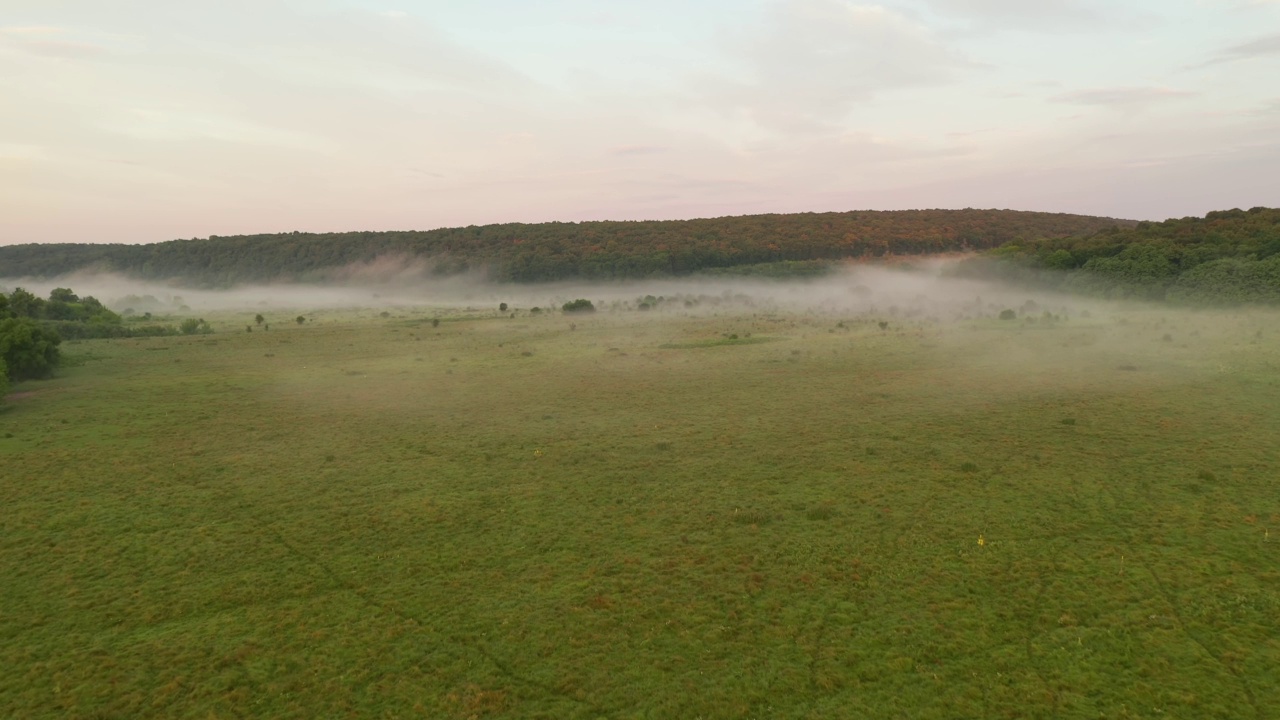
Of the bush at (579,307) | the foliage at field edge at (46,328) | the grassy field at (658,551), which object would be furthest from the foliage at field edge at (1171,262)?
the foliage at field edge at (46,328)

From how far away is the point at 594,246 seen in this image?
112m

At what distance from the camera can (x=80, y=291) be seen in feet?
415

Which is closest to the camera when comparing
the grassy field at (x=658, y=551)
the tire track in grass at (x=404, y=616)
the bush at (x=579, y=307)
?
the tire track in grass at (x=404, y=616)

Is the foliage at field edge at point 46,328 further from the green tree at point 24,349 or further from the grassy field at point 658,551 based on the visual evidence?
the grassy field at point 658,551

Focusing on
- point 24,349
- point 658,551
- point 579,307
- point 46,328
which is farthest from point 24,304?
point 658,551

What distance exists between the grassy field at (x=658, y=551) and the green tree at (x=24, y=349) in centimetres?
Answer: 555

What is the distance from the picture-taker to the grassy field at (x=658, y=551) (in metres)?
9.62

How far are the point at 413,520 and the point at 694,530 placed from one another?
19.6 feet

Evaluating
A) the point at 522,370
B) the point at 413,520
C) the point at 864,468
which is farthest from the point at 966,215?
the point at 413,520

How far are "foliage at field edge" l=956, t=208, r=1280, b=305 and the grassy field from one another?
2744 centimetres

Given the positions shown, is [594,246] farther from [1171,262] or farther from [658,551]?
[658,551]

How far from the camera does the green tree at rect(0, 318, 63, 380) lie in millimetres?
31812

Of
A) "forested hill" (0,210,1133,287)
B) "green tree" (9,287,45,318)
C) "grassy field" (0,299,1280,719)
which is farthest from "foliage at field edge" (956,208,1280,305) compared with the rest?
"green tree" (9,287,45,318)

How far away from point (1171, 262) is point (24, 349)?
72201 mm
